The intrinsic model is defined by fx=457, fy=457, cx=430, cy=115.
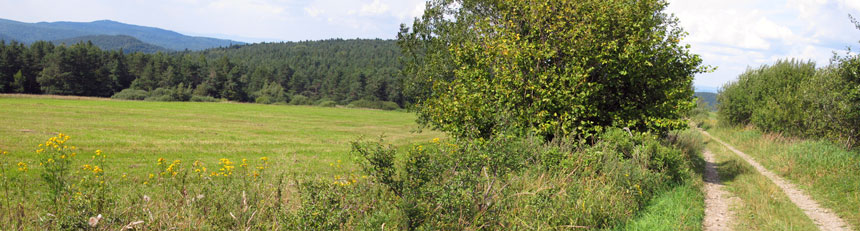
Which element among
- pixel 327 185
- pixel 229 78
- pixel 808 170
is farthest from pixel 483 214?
pixel 229 78

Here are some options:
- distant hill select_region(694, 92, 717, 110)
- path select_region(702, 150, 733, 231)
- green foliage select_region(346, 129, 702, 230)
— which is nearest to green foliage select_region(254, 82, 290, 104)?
distant hill select_region(694, 92, 717, 110)

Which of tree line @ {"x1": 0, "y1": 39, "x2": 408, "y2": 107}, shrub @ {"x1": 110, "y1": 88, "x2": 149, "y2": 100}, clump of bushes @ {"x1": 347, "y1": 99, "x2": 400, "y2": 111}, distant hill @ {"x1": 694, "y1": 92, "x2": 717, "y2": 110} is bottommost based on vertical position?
clump of bushes @ {"x1": 347, "y1": 99, "x2": 400, "y2": 111}

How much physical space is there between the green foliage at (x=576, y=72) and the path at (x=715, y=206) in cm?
177

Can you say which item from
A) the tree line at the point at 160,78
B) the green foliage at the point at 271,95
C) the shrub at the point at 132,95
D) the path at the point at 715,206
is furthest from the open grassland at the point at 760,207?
the green foliage at the point at 271,95

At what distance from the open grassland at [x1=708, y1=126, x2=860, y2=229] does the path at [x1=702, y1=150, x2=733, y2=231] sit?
1.82 feet

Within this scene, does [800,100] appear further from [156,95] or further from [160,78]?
[160,78]

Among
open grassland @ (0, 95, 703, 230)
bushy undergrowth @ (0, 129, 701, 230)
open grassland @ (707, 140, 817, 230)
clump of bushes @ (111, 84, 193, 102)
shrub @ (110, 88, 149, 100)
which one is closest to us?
bushy undergrowth @ (0, 129, 701, 230)

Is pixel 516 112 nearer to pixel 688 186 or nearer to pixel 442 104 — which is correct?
pixel 442 104

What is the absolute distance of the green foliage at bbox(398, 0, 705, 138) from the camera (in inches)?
441

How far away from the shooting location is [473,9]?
19.9 m

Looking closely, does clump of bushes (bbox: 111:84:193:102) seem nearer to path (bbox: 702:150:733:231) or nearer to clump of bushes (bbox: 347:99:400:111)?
clump of bushes (bbox: 347:99:400:111)

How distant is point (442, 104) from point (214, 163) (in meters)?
10.4

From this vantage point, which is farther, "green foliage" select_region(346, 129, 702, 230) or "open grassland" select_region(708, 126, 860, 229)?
"open grassland" select_region(708, 126, 860, 229)

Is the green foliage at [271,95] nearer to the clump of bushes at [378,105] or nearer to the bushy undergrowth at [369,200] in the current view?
the clump of bushes at [378,105]
